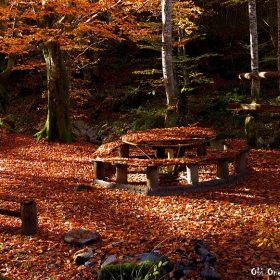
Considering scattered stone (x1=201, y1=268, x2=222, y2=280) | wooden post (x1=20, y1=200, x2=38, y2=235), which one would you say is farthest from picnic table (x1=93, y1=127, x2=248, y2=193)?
scattered stone (x1=201, y1=268, x2=222, y2=280)

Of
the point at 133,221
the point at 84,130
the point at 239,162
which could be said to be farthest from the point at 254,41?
the point at 84,130

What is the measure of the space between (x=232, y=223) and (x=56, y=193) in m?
4.18

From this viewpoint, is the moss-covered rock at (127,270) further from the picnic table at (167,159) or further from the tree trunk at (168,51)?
the tree trunk at (168,51)

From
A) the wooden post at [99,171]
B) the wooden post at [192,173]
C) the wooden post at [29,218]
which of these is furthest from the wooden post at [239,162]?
the wooden post at [29,218]

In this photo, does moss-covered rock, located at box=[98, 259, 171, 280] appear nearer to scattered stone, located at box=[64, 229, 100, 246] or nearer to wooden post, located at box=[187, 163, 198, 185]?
scattered stone, located at box=[64, 229, 100, 246]

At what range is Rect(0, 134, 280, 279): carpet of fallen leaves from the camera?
5.18 metres

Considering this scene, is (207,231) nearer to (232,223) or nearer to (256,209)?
(232,223)

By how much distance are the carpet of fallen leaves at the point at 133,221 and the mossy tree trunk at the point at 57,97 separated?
387 cm

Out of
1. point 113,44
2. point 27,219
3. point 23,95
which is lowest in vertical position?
point 27,219

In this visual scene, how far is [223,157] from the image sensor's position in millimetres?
8953

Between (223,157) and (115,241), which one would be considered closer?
(115,241)

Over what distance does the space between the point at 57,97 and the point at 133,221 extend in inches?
362

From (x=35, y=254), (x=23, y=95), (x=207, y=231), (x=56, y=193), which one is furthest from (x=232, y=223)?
(x=23, y=95)

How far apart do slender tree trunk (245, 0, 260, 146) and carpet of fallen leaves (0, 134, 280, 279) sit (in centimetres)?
201
